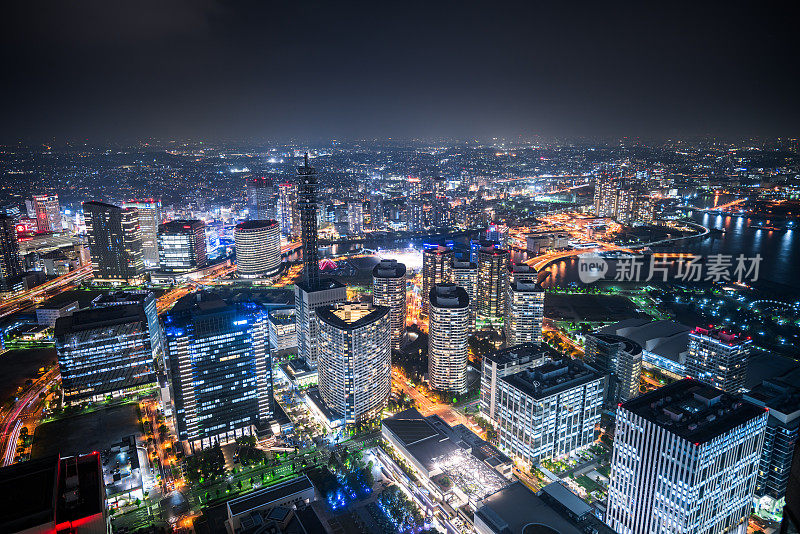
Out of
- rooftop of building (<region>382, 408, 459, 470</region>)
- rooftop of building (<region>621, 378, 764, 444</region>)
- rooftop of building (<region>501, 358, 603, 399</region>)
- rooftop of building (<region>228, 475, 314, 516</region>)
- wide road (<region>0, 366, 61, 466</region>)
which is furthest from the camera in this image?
wide road (<region>0, 366, 61, 466</region>)

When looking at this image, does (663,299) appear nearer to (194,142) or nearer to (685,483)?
(685,483)

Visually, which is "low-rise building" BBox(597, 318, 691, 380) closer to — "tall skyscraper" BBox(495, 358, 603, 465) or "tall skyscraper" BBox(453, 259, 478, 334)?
"tall skyscraper" BBox(495, 358, 603, 465)

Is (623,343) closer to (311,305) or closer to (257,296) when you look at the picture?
(311,305)

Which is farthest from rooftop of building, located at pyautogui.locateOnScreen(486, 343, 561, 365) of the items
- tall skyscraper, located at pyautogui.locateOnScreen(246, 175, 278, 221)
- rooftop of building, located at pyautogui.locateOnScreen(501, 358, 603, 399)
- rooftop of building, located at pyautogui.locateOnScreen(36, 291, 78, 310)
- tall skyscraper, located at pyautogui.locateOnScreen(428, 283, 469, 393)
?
tall skyscraper, located at pyautogui.locateOnScreen(246, 175, 278, 221)

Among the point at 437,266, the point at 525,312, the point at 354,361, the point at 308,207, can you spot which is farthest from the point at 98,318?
the point at 525,312

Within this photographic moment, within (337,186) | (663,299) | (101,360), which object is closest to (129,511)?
(101,360)

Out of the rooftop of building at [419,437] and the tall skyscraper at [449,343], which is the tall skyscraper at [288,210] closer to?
the tall skyscraper at [449,343]
